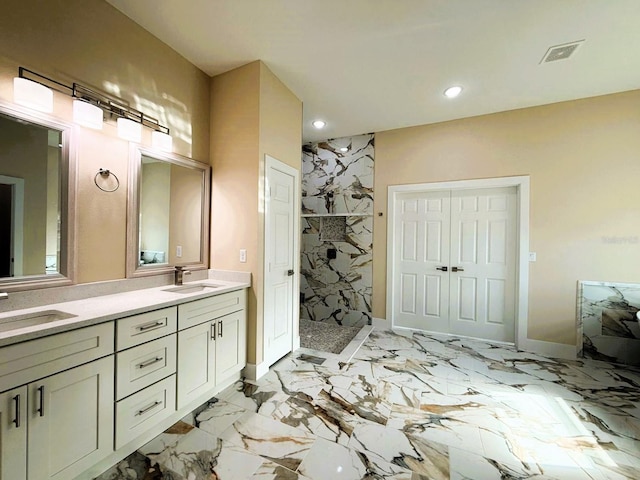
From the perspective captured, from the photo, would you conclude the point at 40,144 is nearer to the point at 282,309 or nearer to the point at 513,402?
the point at 282,309

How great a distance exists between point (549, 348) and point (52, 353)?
4433 millimetres

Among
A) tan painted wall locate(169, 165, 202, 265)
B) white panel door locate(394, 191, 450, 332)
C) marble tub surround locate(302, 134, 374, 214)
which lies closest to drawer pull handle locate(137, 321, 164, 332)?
tan painted wall locate(169, 165, 202, 265)

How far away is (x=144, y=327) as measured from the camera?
164cm

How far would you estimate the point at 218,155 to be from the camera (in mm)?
2682

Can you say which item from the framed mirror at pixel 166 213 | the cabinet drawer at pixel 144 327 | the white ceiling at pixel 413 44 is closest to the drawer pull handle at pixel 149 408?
the cabinet drawer at pixel 144 327

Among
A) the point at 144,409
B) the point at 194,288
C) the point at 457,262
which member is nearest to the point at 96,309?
the point at 144,409

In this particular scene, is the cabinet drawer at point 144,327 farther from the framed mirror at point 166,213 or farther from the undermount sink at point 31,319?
the framed mirror at point 166,213

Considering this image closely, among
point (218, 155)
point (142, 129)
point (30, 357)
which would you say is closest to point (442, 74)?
point (218, 155)

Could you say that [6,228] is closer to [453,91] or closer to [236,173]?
[236,173]

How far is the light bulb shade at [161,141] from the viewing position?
220 cm

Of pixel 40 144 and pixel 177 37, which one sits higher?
pixel 177 37

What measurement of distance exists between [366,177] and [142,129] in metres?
2.91

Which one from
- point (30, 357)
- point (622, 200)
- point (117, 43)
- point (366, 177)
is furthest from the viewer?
point (366, 177)

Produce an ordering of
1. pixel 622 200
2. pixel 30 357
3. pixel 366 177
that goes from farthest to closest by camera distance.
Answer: pixel 366 177, pixel 622 200, pixel 30 357
